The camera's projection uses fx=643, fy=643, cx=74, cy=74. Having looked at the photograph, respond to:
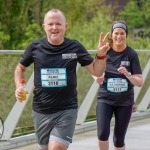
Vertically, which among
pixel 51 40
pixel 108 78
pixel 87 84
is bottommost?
pixel 87 84

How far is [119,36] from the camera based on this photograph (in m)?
7.75

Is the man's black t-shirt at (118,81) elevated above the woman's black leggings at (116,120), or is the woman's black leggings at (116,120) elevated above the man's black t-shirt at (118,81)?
the man's black t-shirt at (118,81)

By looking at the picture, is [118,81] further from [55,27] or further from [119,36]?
[55,27]

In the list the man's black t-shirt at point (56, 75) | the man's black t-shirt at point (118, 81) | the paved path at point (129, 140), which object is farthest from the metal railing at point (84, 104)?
the man's black t-shirt at point (56, 75)

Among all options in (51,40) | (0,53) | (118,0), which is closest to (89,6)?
(118,0)

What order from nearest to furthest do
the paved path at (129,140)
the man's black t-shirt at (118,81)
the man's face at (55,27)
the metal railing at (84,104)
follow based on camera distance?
the man's face at (55,27) → the man's black t-shirt at (118,81) → the metal railing at (84,104) → the paved path at (129,140)

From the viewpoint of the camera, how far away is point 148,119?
13.4m

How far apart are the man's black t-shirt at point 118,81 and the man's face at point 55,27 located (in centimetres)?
173

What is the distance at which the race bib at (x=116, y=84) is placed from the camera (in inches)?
303

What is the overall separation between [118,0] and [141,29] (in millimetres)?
6125

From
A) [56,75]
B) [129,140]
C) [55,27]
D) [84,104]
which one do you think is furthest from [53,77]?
[84,104]

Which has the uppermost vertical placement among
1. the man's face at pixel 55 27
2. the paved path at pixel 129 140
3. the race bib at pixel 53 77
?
the man's face at pixel 55 27

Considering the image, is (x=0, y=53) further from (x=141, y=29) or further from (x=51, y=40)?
(x=141, y=29)

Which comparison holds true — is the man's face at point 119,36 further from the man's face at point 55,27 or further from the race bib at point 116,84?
the man's face at point 55,27
